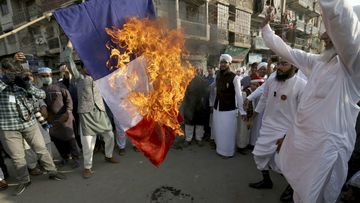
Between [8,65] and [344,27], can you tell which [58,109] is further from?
[344,27]

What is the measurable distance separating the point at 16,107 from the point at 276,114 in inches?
155

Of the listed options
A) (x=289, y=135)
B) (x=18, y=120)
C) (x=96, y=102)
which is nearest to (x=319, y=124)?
(x=289, y=135)

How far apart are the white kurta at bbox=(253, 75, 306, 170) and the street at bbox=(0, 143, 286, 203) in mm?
606

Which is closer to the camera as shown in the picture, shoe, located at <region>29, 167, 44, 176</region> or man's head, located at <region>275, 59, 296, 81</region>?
man's head, located at <region>275, 59, 296, 81</region>

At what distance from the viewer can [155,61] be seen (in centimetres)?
271

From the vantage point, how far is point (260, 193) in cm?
345

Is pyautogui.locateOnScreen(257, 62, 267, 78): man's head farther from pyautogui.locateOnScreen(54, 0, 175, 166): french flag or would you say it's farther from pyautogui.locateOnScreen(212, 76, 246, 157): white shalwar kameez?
pyautogui.locateOnScreen(54, 0, 175, 166): french flag

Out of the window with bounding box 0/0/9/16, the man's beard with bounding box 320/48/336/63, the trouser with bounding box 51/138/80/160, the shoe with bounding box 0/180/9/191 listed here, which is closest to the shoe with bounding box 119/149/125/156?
the trouser with bounding box 51/138/80/160

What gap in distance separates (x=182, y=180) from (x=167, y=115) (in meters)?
1.57

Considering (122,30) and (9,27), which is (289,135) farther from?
(9,27)

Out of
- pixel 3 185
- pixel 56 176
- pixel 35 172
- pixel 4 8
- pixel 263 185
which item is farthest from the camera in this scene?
pixel 4 8

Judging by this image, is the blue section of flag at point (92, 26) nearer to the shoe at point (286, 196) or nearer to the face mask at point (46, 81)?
the face mask at point (46, 81)

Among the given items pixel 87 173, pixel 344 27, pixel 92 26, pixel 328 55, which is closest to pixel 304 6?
pixel 328 55

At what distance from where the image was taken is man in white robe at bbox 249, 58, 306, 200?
10.5ft
